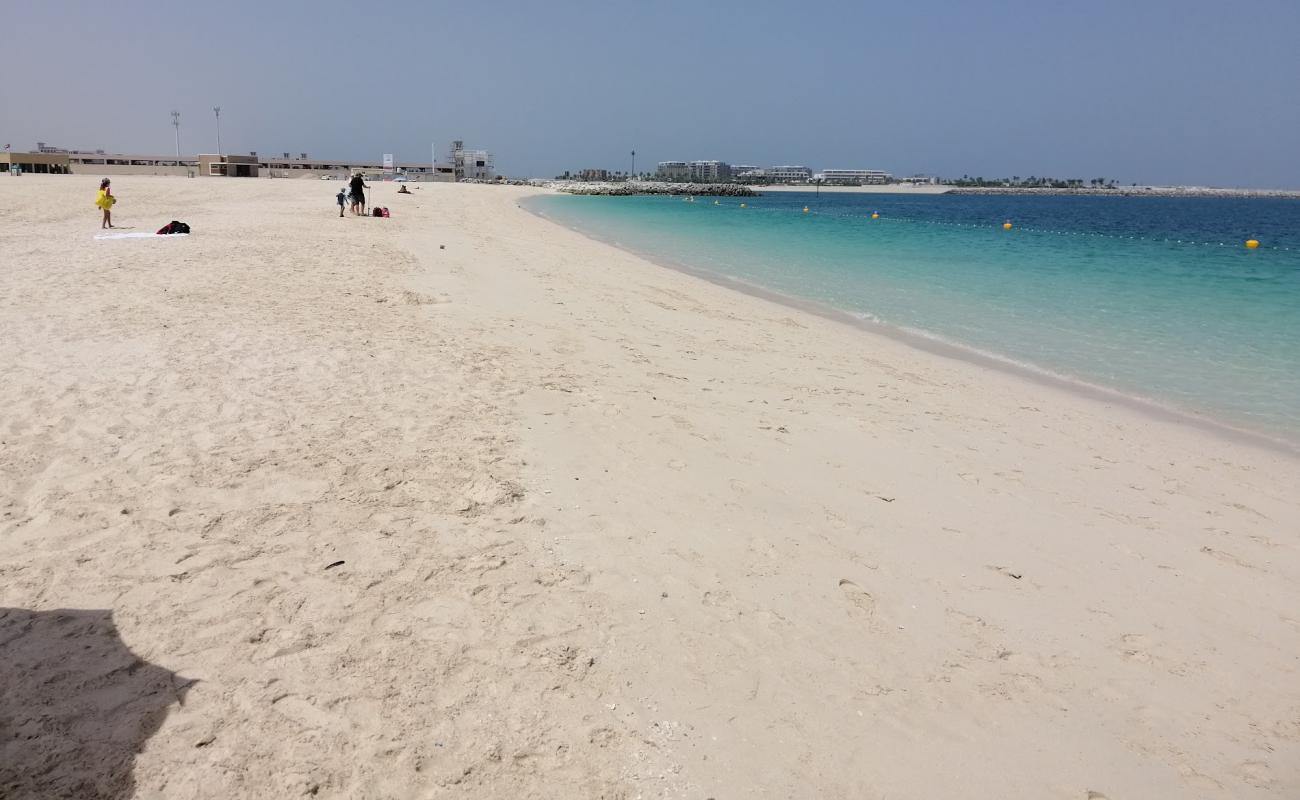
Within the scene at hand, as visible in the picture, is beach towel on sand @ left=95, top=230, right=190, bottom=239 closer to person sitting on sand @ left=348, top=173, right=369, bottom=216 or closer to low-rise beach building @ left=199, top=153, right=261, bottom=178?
person sitting on sand @ left=348, top=173, right=369, bottom=216

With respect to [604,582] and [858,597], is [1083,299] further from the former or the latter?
[604,582]

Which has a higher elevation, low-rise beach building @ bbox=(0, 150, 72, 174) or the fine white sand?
low-rise beach building @ bbox=(0, 150, 72, 174)

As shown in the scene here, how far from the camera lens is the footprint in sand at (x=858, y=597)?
375cm

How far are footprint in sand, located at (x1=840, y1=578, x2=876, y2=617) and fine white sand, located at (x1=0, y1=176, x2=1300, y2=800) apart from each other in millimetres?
19

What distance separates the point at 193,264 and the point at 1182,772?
14052 mm

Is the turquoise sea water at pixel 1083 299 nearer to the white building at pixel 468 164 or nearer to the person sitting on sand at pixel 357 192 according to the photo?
the person sitting on sand at pixel 357 192

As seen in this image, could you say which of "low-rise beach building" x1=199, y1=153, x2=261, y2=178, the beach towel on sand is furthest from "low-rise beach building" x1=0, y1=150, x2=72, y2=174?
the beach towel on sand

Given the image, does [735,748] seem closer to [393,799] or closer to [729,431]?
[393,799]

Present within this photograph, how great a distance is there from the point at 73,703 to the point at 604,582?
7.21 ft

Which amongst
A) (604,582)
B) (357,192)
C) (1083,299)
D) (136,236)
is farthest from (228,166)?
(604,582)

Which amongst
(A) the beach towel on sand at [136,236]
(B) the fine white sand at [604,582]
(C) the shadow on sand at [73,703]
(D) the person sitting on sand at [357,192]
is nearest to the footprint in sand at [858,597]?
(B) the fine white sand at [604,582]

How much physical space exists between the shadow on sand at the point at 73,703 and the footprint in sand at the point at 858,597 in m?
3.05

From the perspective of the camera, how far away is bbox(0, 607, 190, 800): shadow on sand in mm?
2404

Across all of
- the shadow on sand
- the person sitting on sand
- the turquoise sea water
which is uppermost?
the person sitting on sand
